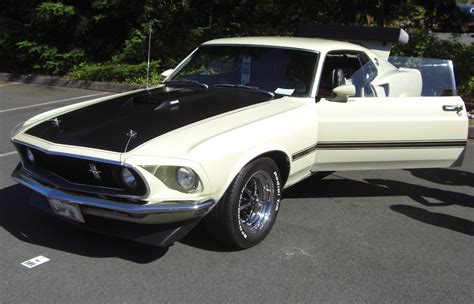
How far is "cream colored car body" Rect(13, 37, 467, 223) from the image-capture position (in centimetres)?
346

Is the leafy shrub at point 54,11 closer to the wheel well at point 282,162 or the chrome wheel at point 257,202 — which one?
the wheel well at point 282,162

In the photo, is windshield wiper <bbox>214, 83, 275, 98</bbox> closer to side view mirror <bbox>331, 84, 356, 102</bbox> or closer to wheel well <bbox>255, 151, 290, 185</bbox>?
side view mirror <bbox>331, 84, 356, 102</bbox>

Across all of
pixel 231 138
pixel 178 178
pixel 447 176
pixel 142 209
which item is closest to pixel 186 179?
pixel 178 178

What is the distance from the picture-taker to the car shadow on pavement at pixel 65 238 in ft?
12.9

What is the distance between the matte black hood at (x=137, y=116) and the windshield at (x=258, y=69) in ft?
0.72

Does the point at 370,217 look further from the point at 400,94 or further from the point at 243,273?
the point at 243,273

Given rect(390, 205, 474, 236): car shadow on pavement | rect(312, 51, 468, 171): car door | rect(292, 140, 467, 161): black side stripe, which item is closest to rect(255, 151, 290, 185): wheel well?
rect(292, 140, 467, 161): black side stripe

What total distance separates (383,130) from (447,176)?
6.39 feet

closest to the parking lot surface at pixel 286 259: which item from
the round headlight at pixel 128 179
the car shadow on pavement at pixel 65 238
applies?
the car shadow on pavement at pixel 65 238

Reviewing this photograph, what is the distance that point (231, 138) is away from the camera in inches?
146

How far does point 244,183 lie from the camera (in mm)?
3838

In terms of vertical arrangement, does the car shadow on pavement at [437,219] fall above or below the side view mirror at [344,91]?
below

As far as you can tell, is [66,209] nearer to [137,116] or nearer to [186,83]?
[137,116]

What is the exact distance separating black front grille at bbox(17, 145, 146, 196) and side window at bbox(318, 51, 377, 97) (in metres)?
2.11
